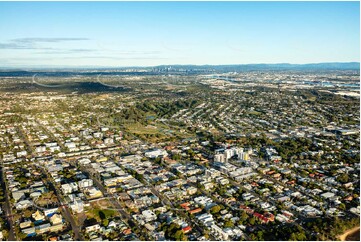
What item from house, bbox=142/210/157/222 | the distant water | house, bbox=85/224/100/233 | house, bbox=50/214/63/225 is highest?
house, bbox=50/214/63/225

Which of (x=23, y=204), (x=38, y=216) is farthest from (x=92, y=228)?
(x=23, y=204)

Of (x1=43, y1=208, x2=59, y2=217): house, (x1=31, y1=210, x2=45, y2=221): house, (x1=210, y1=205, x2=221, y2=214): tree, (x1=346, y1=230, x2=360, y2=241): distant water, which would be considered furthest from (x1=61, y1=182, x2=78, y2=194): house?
(x1=346, y1=230, x2=360, y2=241): distant water

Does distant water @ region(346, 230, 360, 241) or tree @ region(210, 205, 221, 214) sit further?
tree @ region(210, 205, 221, 214)

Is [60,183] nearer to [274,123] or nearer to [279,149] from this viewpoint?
[279,149]

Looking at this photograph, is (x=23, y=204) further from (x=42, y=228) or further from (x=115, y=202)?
(x=115, y=202)

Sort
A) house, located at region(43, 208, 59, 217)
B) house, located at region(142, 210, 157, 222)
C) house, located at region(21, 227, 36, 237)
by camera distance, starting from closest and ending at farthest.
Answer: house, located at region(21, 227, 36, 237) → house, located at region(142, 210, 157, 222) → house, located at region(43, 208, 59, 217)

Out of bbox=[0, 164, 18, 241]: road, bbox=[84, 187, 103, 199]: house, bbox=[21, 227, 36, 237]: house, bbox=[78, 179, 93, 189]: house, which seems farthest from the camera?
bbox=[78, 179, 93, 189]: house

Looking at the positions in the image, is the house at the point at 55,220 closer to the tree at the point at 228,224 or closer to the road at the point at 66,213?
the road at the point at 66,213

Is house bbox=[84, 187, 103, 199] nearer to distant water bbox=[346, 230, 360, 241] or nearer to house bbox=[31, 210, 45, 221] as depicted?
house bbox=[31, 210, 45, 221]

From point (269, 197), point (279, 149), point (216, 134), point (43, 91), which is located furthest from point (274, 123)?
point (43, 91)

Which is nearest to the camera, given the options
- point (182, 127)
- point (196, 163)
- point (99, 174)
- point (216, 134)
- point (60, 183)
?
point (60, 183)

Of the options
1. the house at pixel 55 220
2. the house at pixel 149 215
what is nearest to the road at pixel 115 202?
the house at pixel 149 215
